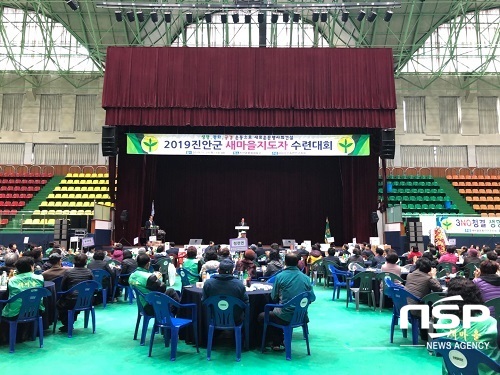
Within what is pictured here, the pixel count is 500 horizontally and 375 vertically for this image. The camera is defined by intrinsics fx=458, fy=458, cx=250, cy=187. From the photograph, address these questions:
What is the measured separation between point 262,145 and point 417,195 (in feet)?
30.0

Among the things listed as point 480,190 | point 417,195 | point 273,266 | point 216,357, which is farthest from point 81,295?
point 480,190

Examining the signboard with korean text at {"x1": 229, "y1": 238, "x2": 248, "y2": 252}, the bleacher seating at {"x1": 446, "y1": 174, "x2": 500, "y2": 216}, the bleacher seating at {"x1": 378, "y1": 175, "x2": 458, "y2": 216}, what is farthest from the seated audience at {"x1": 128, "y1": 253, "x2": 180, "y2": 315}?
the bleacher seating at {"x1": 446, "y1": 174, "x2": 500, "y2": 216}

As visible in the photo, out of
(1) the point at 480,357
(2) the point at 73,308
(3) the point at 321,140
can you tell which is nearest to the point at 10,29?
(3) the point at 321,140

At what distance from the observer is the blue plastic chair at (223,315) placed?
542cm

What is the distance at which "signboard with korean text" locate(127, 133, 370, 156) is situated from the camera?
18859 millimetres

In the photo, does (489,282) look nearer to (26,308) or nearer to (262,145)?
(26,308)

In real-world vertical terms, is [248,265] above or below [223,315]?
above

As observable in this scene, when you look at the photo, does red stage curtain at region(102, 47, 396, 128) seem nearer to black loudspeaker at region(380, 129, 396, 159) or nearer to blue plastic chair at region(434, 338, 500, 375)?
black loudspeaker at region(380, 129, 396, 159)

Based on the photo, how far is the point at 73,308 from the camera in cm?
659

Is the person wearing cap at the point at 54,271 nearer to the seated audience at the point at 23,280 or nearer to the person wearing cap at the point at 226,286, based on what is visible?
the seated audience at the point at 23,280

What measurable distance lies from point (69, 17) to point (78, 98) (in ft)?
15.5

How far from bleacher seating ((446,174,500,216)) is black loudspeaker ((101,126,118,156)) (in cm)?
1730

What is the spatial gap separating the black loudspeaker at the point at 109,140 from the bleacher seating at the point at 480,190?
17.3m

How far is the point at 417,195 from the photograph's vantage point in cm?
2303
